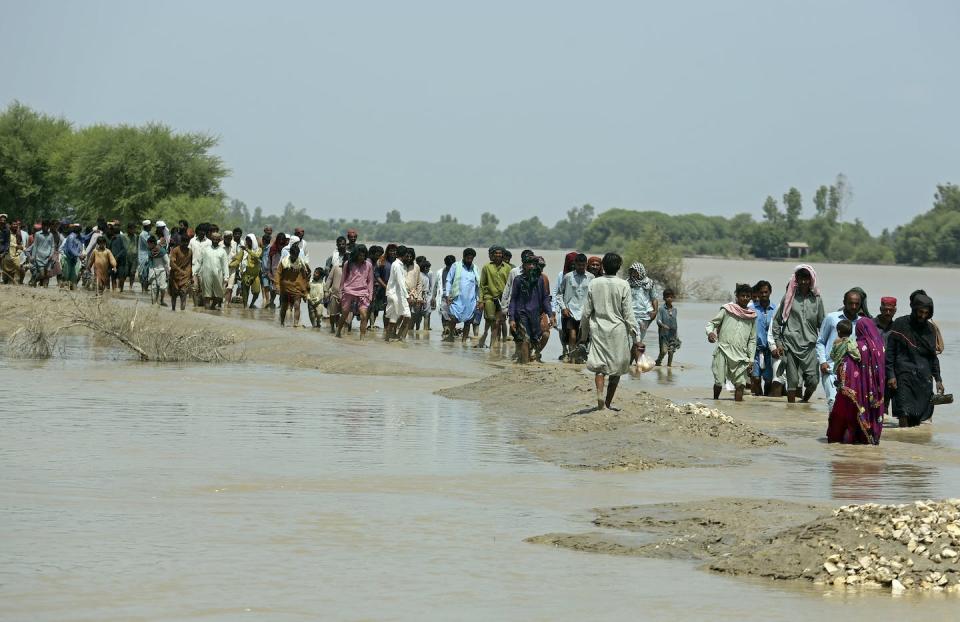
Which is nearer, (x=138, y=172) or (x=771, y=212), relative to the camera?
(x=138, y=172)

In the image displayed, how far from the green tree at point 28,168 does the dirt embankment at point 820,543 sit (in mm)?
44310

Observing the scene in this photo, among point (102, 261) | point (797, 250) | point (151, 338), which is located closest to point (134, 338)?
point (151, 338)

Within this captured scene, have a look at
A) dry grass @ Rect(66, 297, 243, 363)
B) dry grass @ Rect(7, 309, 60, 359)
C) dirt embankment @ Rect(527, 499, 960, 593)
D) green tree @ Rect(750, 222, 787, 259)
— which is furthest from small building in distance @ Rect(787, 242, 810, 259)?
dirt embankment @ Rect(527, 499, 960, 593)

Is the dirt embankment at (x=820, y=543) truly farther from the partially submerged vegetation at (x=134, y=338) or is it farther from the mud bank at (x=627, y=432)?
the partially submerged vegetation at (x=134, y=338)

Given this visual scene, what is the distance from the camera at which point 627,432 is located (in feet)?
38.5

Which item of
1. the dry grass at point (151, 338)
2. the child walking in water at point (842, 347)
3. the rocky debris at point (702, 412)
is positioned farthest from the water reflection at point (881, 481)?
the dry grass at point (151, 338)

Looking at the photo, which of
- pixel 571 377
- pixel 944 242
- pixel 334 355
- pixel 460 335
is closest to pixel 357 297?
pixel 334 355

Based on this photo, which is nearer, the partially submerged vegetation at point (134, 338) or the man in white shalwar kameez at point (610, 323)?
the man in white shalwar kameez at point (610, 323)

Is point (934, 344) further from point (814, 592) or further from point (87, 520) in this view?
point (87, 520)

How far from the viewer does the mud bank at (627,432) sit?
11008 millimetres

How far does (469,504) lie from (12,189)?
4546 centimetres

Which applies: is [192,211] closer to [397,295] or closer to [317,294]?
[317,294]

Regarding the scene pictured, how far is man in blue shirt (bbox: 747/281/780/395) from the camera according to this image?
15.6m

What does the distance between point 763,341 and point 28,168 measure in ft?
133
